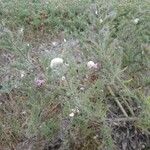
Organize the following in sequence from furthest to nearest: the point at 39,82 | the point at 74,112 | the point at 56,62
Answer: the point at 74,112, the point at 39,82, the point at 56,62

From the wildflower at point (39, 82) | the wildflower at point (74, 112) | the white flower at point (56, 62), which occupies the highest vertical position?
the white flower at point (56, 62)

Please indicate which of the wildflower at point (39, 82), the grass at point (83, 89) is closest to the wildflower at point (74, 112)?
the grass at point (83, 89)

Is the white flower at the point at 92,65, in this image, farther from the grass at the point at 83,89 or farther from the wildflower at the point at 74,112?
the wildflower at the point at 74,112

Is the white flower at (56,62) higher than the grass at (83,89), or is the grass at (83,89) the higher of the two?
the white flower at (56,62)

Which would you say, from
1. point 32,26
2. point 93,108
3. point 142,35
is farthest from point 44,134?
point 32,26

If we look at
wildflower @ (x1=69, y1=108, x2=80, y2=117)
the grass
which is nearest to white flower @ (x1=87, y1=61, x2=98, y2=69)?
the grass

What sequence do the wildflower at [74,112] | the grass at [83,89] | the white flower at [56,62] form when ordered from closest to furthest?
the white flower at [56,62], the grass at [83,89], the wildflower at [74,112]

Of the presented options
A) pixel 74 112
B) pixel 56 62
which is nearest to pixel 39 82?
pixel 56 62

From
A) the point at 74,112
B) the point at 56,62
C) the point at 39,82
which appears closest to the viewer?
the point at 56,62

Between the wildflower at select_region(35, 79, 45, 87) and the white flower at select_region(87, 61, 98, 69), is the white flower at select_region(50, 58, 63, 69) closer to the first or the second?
the wildflower at select_region(35, 79, 45, 87)

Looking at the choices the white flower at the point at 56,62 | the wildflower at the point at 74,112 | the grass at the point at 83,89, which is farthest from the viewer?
the wildflower at the point at 74,112

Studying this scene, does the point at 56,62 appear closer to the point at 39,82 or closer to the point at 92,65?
the point at 39,82

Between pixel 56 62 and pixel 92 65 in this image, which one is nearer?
pixel 56 62

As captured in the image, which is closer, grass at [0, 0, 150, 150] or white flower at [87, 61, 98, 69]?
grass at [0, 0, 150, 150]
